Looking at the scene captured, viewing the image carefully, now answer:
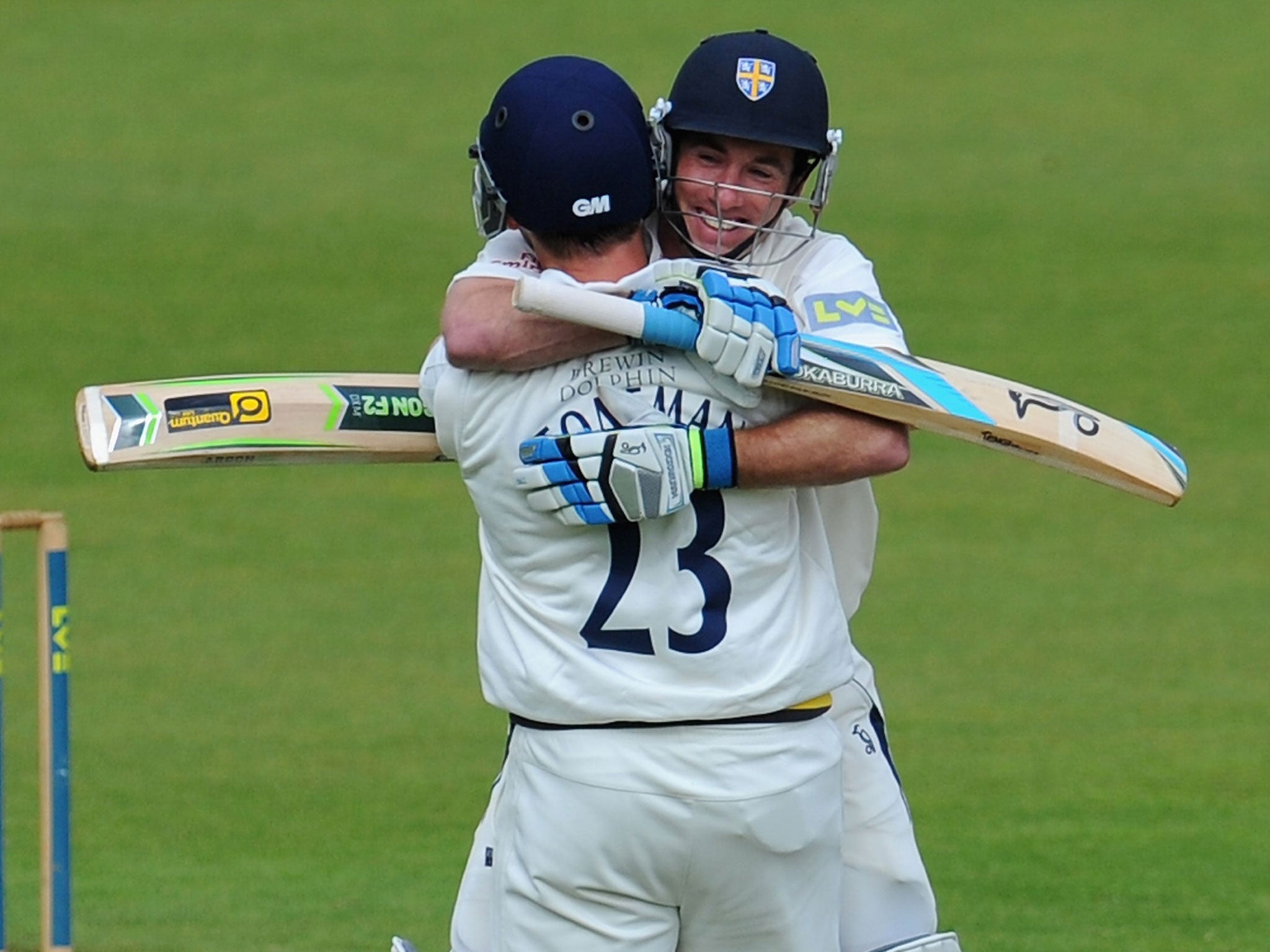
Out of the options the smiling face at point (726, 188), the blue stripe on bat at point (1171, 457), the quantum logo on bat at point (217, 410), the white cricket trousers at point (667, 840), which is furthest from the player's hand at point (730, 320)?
the quantum logo on bat at point (217, 410)

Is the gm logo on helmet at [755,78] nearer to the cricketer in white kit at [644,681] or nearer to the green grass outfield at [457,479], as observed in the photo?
the cricketer in white kit at [644,681]

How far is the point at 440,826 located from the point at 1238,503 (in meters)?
4.88

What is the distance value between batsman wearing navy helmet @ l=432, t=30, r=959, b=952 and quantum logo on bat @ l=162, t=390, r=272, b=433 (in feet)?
1.78

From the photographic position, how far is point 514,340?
2889mm

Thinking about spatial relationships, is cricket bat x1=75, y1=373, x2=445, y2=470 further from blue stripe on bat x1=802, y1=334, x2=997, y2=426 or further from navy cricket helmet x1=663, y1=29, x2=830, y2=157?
blue stripe on bat x1=802, y1=334, x2=997, y2=426

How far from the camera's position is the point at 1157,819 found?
20.5ft

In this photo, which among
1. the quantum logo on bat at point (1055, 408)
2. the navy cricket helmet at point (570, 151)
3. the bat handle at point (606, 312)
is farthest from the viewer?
the quantum logo on bat at point (1055, 408)

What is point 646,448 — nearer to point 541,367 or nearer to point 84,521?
point 541,367

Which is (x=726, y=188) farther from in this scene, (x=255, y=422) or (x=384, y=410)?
(x=255, y=422)

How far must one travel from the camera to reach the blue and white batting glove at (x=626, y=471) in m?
2.82

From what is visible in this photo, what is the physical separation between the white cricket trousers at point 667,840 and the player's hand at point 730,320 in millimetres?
480

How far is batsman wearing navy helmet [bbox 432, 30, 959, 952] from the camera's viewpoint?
3.30 meters

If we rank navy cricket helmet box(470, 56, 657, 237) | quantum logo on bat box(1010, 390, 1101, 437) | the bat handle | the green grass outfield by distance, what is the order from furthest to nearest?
the green grass outfield < quantum logo on bat box(1010, 390, 1101, 437) < navy cricket helmet box(470, 56, 657, 237) < the bat handle

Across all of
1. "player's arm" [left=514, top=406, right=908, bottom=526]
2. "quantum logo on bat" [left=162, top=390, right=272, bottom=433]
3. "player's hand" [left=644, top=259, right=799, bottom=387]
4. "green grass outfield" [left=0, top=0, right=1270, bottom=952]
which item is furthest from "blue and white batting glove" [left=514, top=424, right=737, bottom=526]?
"green grass outfield" [left=0, top=0, right=1270, bottom=952]
